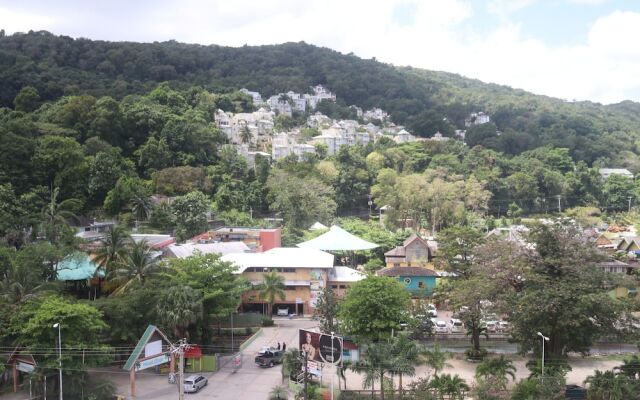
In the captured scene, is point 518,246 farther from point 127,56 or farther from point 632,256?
point 127,56

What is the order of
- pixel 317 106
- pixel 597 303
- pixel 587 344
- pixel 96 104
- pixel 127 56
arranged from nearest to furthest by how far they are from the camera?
pixel 597 303, pixel 587 344, pixel 96 104, pixel 127 56, pixel 317 106

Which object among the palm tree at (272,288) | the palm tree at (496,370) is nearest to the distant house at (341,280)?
the palm tree at (272,288)

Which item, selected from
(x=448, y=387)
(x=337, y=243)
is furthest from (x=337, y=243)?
(x=448, y=387)

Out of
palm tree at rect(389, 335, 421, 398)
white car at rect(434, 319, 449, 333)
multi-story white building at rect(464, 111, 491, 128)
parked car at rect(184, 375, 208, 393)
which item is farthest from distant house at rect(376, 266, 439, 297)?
multi-story white building at rect(464, 111, 491, 128)

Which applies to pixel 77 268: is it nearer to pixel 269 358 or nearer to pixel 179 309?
pixel 179 309

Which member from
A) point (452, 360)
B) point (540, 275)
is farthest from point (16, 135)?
point (540, 275)

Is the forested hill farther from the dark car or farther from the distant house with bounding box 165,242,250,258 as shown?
the dark car
